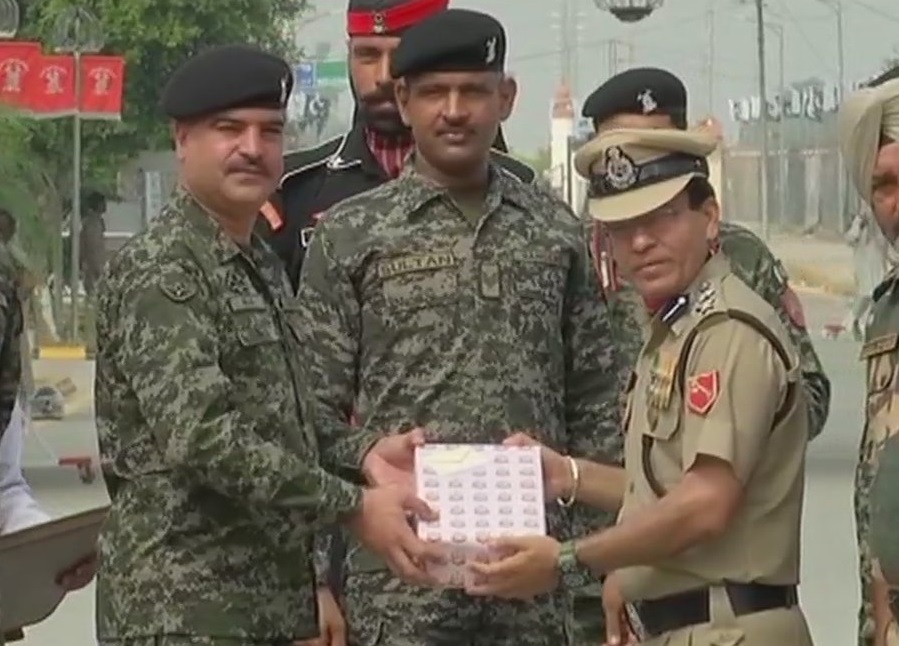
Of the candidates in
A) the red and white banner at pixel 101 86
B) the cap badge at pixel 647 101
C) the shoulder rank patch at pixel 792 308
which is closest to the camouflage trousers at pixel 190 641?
the shoulder rank patch at pixel 792 308

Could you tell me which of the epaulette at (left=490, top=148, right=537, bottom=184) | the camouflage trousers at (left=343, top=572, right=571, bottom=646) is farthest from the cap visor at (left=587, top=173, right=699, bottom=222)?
the epaulette at (left=490, top=148, right=537, bottom=184)

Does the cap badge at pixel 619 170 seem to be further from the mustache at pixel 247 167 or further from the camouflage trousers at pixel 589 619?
the camouflage trousers at pixel 589 619

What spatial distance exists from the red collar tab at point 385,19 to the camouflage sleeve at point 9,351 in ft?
2.71

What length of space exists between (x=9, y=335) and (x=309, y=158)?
78 centimetres

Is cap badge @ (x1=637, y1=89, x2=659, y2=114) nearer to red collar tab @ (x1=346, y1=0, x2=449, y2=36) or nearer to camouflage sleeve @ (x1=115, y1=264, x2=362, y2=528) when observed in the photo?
red collar tab @ (x1=346, y1=0, x2=449, y2=36)

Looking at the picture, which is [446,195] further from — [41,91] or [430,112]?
[41,91]

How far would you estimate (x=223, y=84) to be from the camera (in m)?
3.37

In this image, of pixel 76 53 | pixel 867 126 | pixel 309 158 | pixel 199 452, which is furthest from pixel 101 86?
pixel 867 126

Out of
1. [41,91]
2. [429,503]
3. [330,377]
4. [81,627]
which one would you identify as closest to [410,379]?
[330,377]

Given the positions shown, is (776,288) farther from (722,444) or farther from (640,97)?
(722,444)

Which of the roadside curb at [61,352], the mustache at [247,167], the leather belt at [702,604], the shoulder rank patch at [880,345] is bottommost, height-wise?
the roadside curb at [61,352]

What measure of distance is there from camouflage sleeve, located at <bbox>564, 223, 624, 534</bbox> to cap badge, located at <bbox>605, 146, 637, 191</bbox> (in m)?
0.54

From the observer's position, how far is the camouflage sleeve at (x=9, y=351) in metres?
3.89

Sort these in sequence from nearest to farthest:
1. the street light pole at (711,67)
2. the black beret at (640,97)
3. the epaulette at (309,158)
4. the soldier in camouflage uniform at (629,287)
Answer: the soldier in camouflage uniform at (629,287) → the epaulette at (309,158) → the black beret at (640,97) → the street light pole at (711,67)
